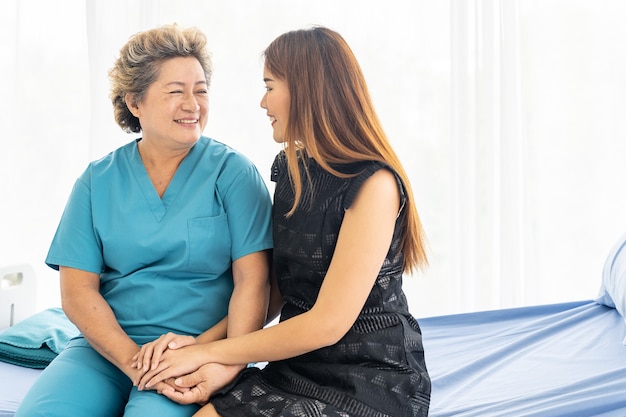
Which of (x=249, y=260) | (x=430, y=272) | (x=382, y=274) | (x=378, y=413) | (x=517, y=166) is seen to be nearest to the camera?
(x=378, y=413)

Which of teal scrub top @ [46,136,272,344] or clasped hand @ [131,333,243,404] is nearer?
clasped hand @ [131,333,243,404]

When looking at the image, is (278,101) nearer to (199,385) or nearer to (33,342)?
(199,385)

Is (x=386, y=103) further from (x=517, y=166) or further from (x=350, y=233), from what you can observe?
(x=350, y=233)

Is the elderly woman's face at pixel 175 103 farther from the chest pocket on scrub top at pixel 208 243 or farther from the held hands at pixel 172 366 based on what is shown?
the held hands at pixel 172 366

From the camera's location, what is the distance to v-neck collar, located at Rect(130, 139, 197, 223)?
68.7 inches

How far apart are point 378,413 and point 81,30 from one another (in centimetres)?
238

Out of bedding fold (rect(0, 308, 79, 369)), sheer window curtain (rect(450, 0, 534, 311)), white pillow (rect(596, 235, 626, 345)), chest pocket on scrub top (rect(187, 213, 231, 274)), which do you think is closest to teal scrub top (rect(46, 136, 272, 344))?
chest pocket on scrub top (rect(187, 213, 231, 274))

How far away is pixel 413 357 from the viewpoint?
1.54 m

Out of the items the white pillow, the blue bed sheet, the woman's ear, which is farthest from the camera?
the white pillow

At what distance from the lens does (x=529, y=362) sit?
1.98m

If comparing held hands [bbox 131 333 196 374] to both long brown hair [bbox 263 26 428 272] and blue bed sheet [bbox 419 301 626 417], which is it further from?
blue bed sheet [bbox 419 301 626 417]

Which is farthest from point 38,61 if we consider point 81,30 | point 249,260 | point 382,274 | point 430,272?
point 382,274

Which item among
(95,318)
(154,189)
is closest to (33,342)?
(95,318)

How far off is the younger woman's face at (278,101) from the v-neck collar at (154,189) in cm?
28
